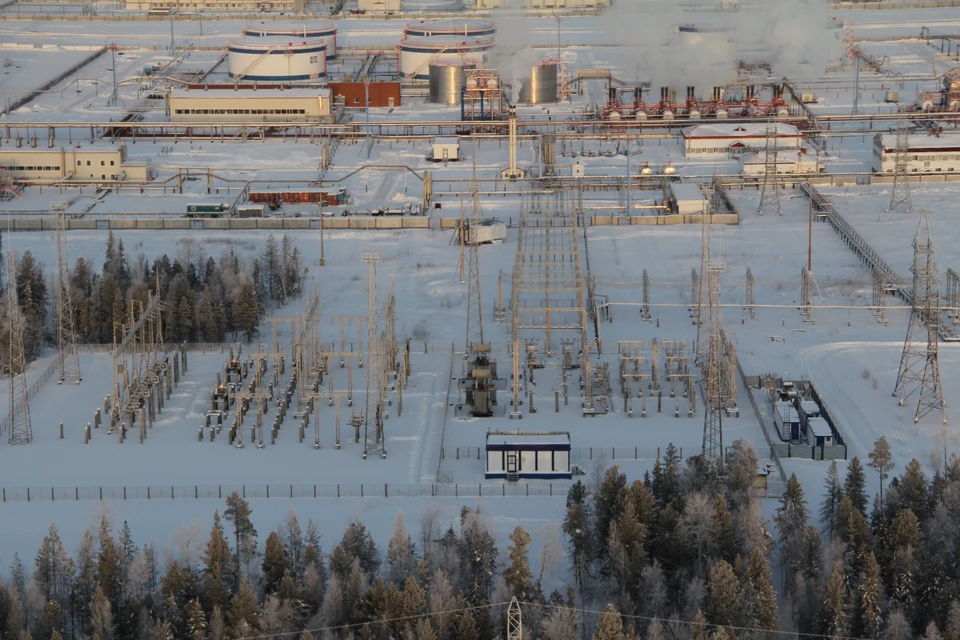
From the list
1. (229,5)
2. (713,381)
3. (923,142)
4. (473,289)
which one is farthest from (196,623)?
(229,5)

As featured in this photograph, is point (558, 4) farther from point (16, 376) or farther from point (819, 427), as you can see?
point (819, 427)

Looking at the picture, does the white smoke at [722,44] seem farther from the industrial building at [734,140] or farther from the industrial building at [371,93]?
the industrial building at [371,93]

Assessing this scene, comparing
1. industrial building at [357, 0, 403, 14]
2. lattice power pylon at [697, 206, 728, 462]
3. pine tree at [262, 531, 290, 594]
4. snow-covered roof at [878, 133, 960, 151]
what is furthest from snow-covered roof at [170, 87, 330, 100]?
pine tree at [262, 531, 290, 594]

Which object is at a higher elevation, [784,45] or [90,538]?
[784,45]

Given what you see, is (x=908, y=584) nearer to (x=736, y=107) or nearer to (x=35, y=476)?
(x=35, y=476)

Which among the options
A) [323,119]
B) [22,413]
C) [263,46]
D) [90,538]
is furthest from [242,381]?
[263,46]
